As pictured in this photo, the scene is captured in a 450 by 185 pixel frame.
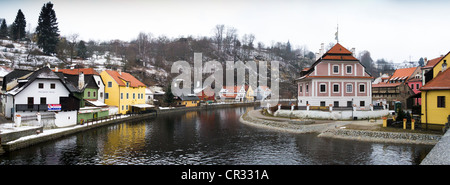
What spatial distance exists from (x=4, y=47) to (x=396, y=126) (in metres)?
102

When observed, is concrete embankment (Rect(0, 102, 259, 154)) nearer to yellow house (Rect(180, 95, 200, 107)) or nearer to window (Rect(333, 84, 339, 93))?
yellow house (Rect(180, 95, 200, 107))

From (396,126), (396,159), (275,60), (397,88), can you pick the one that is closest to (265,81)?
(275,60)

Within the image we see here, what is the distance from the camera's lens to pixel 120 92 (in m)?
44.1

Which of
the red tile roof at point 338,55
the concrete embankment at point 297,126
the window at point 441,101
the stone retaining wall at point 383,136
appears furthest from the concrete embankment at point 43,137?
A: the window at point 441,101

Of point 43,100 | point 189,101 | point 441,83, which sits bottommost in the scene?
point 189,101

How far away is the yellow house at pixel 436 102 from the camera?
2102 cm

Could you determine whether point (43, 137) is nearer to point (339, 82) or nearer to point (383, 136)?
point (383, 136)

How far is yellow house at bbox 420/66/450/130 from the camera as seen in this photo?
21.0 metres

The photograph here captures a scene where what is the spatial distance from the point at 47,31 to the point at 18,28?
20.5 metres

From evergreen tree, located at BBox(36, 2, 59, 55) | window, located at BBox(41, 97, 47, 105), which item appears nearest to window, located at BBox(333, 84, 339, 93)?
window, located at BBox(41, 97, 47, 105)

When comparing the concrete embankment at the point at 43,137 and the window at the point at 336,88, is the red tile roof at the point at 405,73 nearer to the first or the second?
the window at the point at 336,88

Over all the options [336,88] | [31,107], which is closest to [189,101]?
[336,88]

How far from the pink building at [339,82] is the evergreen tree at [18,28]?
336 ft

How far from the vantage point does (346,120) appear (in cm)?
3167
